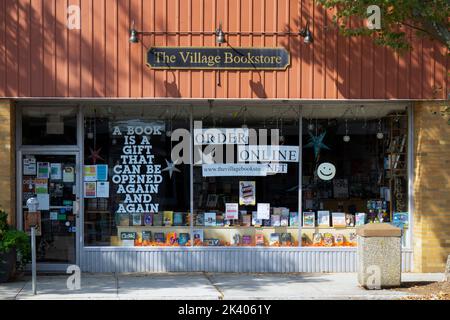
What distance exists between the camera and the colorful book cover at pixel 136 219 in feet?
42.9

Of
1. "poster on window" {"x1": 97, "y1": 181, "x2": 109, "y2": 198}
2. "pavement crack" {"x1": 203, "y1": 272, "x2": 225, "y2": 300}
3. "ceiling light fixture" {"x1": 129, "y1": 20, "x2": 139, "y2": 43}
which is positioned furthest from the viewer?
"poster on window" {"x1": 97, "y1": 181, "x2": 109, "y2": 198}

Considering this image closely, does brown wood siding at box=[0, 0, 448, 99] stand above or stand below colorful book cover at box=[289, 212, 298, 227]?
above

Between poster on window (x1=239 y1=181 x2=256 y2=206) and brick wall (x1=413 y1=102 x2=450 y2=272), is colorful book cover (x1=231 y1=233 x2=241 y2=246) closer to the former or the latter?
poster on window (x1=239 y1=181 x2=256 y2=206)

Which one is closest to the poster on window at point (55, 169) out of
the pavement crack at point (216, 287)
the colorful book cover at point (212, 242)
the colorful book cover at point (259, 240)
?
the colorful book cover at point (212, 242)

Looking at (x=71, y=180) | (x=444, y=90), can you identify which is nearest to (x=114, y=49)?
(x=71, y=180)

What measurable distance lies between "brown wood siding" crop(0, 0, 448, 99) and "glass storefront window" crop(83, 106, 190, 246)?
2.65 feet

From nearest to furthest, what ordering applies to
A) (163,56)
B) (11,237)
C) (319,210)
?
(11,237)
(163,56)
(319,210)

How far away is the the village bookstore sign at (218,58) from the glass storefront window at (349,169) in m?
1.35

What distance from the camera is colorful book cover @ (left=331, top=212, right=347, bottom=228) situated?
1327cm

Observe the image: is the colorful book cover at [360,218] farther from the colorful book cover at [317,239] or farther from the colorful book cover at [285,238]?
the colorful book cover at [285,238]

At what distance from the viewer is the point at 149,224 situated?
13094 millimetres

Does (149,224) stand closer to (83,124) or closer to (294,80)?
(83,124)

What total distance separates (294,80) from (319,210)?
261 centimetres

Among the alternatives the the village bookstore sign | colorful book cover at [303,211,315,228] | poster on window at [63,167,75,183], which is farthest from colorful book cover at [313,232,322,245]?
poster on window at [63,167,75,183]
